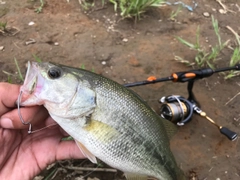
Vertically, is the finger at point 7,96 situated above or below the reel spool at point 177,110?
above

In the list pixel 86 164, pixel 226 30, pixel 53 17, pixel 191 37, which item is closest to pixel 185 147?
pixel 86 164

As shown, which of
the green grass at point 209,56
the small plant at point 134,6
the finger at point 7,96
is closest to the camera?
the finger at point 7,96

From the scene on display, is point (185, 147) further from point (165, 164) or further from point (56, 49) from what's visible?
Answer: point (56, 49)

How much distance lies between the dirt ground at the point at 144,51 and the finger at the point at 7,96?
0.90 metres

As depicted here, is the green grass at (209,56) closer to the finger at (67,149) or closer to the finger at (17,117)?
the finger at (67,149)

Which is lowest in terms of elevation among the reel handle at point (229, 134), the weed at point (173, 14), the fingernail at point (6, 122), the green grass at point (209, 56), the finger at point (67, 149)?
the reel handle at point (229, 134)

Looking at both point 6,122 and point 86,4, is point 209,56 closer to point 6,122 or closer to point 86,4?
point 86,4

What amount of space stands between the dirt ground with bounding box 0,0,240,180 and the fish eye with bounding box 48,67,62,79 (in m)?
1.05

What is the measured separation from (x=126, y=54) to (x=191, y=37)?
0.81 m

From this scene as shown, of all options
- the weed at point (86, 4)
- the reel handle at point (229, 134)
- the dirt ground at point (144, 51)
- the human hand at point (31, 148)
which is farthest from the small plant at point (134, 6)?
the human hand at point (31, 148)

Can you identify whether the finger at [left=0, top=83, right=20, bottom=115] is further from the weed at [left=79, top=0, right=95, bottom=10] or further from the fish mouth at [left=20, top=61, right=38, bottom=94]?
the weed at [left=79, top=0, right=95, bottom=10]

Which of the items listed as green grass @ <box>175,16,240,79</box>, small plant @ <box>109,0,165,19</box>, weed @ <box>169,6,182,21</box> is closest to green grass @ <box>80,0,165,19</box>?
small plant @ <box>109,0,165,19</box>

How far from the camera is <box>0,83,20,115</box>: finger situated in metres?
1.81

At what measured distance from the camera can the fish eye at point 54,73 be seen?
1752 millimetres
